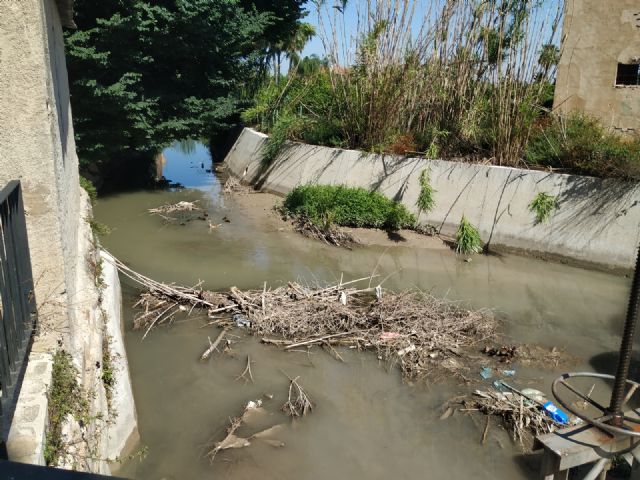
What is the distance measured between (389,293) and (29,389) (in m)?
5.58

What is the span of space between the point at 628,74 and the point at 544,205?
4880 millimetres

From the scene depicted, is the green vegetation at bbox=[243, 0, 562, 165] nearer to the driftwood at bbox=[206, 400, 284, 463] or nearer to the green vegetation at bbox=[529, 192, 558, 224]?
the green vegetation at bbox=[529, 192, 558, 224]

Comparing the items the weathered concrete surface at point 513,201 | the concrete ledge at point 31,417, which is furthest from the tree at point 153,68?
the concrete ledge at point 31,417

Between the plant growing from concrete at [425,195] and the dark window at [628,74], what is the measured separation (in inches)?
208

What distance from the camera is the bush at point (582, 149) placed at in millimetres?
9789

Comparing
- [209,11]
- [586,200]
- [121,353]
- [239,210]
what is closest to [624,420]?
[121,353]

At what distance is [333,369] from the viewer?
247 inches

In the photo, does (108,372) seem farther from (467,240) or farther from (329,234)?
(467,240)

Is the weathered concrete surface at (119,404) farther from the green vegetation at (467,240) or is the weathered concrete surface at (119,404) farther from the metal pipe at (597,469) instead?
the green vegetation at (467,240)

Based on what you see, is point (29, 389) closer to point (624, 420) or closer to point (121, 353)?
point (121, 353)

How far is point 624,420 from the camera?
2.46m

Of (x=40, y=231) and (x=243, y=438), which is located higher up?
(x=40, y=231)

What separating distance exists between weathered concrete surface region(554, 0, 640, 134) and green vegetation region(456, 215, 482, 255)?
3.66m

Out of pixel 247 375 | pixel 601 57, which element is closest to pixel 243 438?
pixel 247 375
